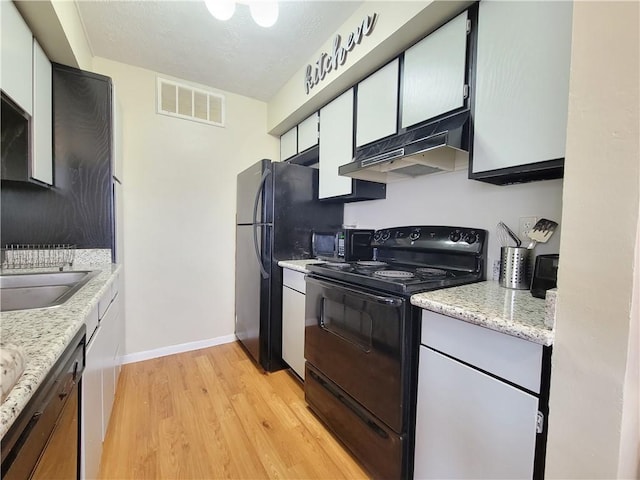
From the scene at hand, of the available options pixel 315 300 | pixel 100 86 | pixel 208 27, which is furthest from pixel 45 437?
pixel 208 27

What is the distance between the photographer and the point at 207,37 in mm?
1942

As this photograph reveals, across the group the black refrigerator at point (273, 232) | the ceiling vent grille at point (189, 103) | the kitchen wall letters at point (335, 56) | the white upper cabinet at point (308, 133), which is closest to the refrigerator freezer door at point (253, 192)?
the black refrigerator at point (273, 232)

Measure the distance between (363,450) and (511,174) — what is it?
142cm

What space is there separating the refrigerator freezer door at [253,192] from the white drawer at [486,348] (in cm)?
147

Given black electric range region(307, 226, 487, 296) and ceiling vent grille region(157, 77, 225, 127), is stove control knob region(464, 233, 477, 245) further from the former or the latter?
ceiling vent grille region(157, 77, 225, 127)

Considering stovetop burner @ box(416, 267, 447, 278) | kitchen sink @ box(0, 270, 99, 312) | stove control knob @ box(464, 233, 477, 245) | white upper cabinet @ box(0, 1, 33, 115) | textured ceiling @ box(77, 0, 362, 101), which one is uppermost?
textured ceiling @ box(77, 0, 362, 101)

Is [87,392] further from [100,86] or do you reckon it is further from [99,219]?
[100,86]

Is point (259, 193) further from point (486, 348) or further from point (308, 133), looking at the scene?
point (486, 348)

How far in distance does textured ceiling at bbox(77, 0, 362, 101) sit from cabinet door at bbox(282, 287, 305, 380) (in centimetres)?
181

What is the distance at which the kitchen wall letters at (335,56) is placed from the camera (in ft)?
5.28

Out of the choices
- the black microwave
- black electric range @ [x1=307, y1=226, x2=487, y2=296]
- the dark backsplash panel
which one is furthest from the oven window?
the dark backsplash panel

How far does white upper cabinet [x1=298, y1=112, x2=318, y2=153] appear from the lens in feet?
7.88

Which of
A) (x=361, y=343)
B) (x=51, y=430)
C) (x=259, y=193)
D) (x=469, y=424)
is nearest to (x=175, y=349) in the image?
(x=259, y=193)

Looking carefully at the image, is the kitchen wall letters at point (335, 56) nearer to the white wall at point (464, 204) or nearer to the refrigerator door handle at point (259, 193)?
the refrigerator door handle at point (259, 193)
